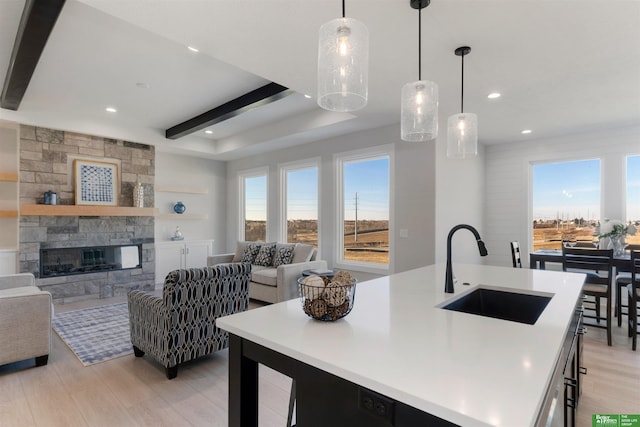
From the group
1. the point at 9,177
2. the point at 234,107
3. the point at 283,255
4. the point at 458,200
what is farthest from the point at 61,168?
the point at 458,200

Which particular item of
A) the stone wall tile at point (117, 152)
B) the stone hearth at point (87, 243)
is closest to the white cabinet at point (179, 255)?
the stone hearth at point (87, 243)

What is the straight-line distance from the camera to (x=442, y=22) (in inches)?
86.7

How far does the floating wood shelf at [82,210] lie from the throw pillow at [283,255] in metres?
2.59

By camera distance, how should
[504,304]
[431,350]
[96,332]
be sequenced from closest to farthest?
[431,350]
[504,304]
[96,332]

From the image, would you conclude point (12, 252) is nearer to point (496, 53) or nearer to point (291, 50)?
point (291, 50)

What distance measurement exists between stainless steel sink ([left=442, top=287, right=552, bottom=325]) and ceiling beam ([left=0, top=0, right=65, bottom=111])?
3340 mm

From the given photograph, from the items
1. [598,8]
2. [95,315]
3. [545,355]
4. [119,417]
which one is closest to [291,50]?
[598,8]

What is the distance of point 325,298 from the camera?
131cm

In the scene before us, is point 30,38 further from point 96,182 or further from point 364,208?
point 364,208

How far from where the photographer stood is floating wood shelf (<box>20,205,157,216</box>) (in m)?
4.93

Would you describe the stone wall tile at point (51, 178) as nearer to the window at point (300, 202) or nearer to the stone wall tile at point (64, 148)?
the stone wall tile at point (64, 148)

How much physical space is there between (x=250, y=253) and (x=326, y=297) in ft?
15.2

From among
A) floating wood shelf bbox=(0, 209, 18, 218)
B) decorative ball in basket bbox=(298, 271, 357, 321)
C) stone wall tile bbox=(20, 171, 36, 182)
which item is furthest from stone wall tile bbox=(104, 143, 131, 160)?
decorative ball in basket bbox=(298, 271, 357, 321)

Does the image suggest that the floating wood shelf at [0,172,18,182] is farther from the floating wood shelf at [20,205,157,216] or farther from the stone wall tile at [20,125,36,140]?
the stone wall tile at [20,125,36,140]
